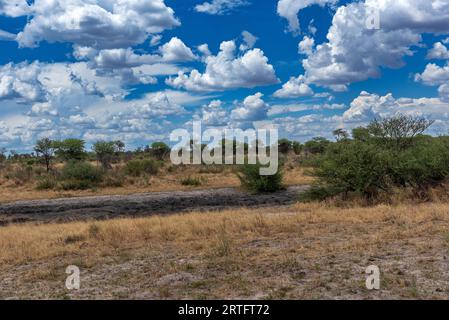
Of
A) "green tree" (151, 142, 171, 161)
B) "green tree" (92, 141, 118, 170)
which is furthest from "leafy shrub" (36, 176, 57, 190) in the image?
"green tree" (151, 142, 171, 161)

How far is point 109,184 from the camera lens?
37219mm

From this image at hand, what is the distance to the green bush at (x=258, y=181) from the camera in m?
31.3

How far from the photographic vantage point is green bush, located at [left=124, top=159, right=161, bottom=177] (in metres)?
41.7

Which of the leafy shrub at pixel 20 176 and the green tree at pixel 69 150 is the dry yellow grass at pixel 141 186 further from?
the green tree at pixel 69 150

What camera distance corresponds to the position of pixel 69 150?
59.1 meters

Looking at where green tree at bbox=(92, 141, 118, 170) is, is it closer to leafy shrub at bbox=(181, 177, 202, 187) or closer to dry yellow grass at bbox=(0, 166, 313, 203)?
dry yellow grass at bbox=(0, 166, 313, 203)

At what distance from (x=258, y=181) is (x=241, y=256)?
2087 cm

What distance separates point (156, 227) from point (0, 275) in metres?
5.24

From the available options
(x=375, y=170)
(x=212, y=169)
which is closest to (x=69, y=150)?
(x=212, y=169)

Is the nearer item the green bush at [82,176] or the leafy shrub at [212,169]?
the green bush at [82,176]

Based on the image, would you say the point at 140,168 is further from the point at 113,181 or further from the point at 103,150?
the point at 103,150

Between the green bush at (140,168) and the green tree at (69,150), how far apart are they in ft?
59.8

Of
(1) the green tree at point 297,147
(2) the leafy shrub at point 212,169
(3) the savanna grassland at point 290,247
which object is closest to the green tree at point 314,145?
(1) the green tree at point 297,147
